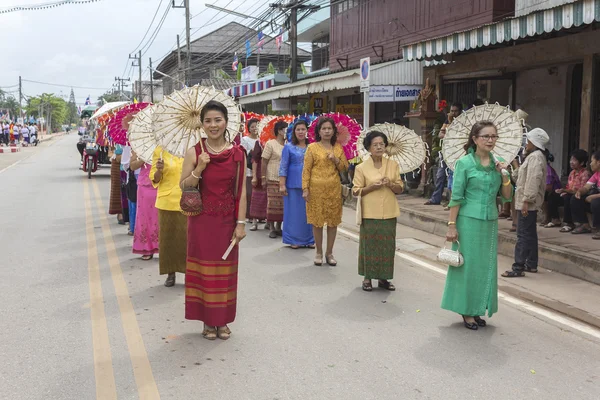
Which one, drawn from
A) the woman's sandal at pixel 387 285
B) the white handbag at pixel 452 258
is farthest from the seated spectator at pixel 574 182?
the white handbag at pixel 452 258

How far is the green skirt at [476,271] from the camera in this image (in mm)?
5574

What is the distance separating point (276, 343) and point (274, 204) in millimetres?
5366

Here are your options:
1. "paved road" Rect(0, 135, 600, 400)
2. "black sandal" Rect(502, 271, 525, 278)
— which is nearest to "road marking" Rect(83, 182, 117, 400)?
"paved road" Rect(0, 135, 600, 400)

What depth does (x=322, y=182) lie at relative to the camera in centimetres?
829

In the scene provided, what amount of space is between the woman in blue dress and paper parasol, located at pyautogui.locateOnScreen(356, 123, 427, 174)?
1916mm

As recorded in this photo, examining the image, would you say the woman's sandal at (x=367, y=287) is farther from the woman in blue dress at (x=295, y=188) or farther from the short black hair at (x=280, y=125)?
the short black hair at (x=280, y=125)

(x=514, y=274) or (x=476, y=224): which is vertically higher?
(x=476, y=224)

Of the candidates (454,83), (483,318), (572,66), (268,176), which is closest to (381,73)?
(454,83)

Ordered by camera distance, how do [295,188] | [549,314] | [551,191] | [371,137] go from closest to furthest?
[549,314] → [371,137] → [295,188] → [551,191]

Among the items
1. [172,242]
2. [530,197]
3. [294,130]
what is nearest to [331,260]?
[294,130]

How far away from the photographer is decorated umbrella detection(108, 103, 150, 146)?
8133mm

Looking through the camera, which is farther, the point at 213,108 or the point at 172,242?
the point at 172,242

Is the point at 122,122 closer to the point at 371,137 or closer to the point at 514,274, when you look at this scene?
the point at 371,137

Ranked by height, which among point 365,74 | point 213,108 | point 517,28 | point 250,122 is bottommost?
point 213,108
